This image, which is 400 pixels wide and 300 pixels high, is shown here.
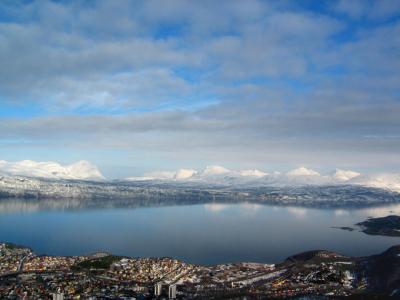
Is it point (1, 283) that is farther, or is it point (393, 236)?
point (393, 236)

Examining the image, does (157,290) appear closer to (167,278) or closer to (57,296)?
(167,278)

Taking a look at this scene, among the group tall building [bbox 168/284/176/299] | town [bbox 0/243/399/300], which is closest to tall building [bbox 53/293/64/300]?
town [bbox 0/243/399/300]

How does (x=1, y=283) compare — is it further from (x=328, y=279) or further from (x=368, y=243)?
(x=368, y=243)

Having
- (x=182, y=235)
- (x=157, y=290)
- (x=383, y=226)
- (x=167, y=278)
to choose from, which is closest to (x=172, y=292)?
(x=157, y=290)

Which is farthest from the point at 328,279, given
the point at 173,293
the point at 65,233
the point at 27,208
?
the point at 27,208

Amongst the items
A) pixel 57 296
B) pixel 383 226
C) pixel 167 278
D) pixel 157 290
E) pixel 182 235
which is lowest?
pixel 383 226

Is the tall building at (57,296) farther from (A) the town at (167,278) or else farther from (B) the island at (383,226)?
(B) the island at (383,226)

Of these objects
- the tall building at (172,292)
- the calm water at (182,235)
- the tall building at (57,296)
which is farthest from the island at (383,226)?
the tall building at (57,296)
